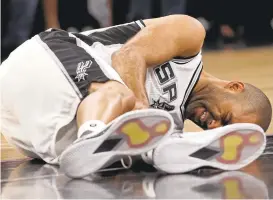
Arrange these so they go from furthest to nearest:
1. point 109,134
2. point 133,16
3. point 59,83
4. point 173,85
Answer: point 133,16
point 173,85
point 59,83
point 109,134

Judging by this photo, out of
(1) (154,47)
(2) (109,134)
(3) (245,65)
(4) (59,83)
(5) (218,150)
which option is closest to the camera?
(2) (109,134)

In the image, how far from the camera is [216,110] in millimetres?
2441

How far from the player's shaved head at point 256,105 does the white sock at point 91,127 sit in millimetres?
580

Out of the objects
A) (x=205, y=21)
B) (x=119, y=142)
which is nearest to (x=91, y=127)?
(x=119, y=142)

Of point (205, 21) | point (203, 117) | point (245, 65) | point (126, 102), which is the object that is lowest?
point (205, 21)

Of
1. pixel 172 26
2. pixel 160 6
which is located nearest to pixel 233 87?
pixel 172 26

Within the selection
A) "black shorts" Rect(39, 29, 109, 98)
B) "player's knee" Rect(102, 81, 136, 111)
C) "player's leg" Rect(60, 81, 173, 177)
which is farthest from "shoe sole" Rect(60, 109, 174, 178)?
"black shorts" Rect(39, 29, 109, 98)

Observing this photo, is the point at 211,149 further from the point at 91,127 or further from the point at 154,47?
the point at 154,47

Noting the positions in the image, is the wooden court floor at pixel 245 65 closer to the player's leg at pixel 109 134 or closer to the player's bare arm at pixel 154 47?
the player's bare arm at pixel 154 47

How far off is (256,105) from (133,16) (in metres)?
3.41


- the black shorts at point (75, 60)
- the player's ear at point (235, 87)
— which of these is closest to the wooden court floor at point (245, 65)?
the player's ear at point (235, 87)

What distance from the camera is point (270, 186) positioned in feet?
6.45

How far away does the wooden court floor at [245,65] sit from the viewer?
4.26 m

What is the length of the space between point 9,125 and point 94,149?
55 cm
